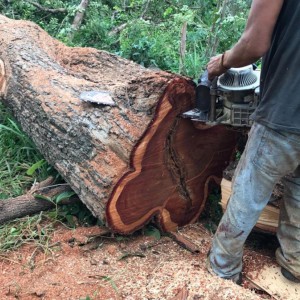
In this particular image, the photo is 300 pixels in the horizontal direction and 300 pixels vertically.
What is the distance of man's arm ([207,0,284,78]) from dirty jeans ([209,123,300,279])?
1.16 ft

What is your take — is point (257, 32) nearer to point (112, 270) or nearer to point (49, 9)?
point (112, 270)

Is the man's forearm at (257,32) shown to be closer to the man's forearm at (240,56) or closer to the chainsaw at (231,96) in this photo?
the man's forearm at (240,56)

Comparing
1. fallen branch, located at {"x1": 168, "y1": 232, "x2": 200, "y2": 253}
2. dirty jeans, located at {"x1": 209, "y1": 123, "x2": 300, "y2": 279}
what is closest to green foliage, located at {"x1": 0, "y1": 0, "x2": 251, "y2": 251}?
fallen branch, located at {"x1": 168, "y1": 232, "x2": 200, "y2": 253}

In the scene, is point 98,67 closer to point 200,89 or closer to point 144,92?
point 144,92

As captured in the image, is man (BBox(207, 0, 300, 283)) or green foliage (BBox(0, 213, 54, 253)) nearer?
man (BBox(207, 0, 300, 283))

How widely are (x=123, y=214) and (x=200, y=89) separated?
35.9 inches

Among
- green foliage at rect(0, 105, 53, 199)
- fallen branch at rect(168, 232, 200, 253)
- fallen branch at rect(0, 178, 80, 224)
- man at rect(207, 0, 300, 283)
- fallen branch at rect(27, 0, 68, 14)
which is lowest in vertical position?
green foliage at rect(0, 105, 53, 199)

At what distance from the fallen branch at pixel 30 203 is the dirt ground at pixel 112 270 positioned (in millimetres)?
224

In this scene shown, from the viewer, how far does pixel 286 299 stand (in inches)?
97.4

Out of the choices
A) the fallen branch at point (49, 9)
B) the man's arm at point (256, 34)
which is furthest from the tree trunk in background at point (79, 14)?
the man's arm at point (256, 34)

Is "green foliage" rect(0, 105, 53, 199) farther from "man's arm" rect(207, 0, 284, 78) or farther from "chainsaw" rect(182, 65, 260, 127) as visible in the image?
"man's arm" rect(207, 0, 284, 78)

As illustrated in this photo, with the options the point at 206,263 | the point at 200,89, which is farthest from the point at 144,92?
the point at 206,263

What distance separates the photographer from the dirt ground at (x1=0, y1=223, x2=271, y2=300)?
2.40 metres

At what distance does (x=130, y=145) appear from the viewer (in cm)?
268
